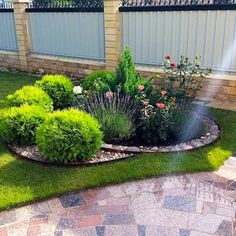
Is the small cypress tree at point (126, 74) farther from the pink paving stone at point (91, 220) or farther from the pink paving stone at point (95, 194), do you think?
the pink paving stone at point (91, 220)

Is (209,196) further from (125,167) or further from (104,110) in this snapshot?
(104,110)

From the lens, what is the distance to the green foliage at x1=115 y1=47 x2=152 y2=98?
15.9 feet

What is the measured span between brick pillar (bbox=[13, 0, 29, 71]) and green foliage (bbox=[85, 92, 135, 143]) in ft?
17.2

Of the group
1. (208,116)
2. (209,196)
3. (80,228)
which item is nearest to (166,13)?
(208,116)

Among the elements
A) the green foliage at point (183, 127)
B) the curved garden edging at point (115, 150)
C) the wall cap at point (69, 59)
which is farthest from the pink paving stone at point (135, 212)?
the wall cap at point (69, 59)

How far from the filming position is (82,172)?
3.70 metres

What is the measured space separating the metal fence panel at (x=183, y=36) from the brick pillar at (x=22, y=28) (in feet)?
11.2

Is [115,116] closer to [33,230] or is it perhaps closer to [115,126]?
[115,126]

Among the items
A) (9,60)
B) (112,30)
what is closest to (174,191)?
(112,30)

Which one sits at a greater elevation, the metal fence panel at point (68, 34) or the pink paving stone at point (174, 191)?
the metal fence panel at point (68, 34)

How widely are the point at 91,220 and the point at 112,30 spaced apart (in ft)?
16.1

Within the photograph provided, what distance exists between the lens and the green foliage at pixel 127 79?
15.9 ft

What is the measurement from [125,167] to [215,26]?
3355mm

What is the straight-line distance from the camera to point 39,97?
491 cm
